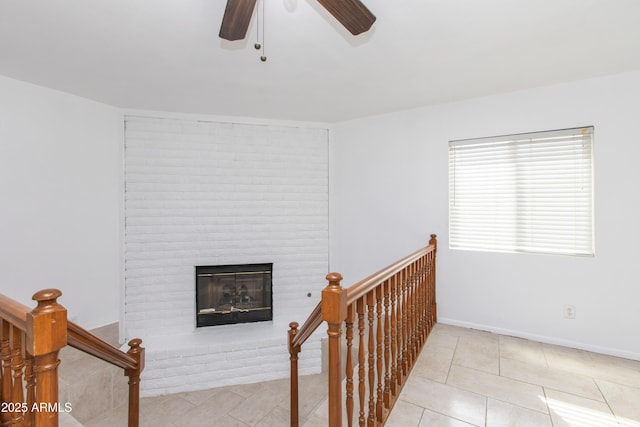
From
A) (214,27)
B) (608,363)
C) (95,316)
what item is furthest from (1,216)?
(608,363)

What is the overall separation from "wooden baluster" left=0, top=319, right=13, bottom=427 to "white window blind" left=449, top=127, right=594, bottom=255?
3.25 metres

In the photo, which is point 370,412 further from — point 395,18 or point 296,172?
point 296,172

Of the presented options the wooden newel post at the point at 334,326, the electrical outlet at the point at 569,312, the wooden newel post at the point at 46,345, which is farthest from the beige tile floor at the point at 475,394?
the wooden newel post at the point at 46,345

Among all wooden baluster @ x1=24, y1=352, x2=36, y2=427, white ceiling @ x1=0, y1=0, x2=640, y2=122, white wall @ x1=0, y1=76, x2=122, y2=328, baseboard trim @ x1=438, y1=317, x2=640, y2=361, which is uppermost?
white ceiling @ x1=0, y1=0, x2=640, y2=122

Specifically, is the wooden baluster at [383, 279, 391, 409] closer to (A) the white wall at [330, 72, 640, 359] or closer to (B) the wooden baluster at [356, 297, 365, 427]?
(B) the wooden baluster at [356, 297, 365, 427]

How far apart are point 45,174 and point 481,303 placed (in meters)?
4.30

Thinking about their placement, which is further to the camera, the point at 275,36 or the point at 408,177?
the point at 408,177

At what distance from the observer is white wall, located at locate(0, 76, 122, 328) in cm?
249

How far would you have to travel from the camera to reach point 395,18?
171cm

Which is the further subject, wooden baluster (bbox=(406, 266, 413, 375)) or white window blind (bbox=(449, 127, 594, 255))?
white window blind (bbox=(449, 127, 594, 255))

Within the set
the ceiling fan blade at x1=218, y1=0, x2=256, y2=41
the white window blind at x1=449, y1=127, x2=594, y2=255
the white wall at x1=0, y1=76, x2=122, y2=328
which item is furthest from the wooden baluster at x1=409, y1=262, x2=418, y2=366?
the white wall at x1=0, y1=76, x2=122, y2=328

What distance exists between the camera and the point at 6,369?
1060 millimetres

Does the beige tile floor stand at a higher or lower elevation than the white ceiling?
lower

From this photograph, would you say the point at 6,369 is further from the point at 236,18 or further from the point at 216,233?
the point at 216,233
